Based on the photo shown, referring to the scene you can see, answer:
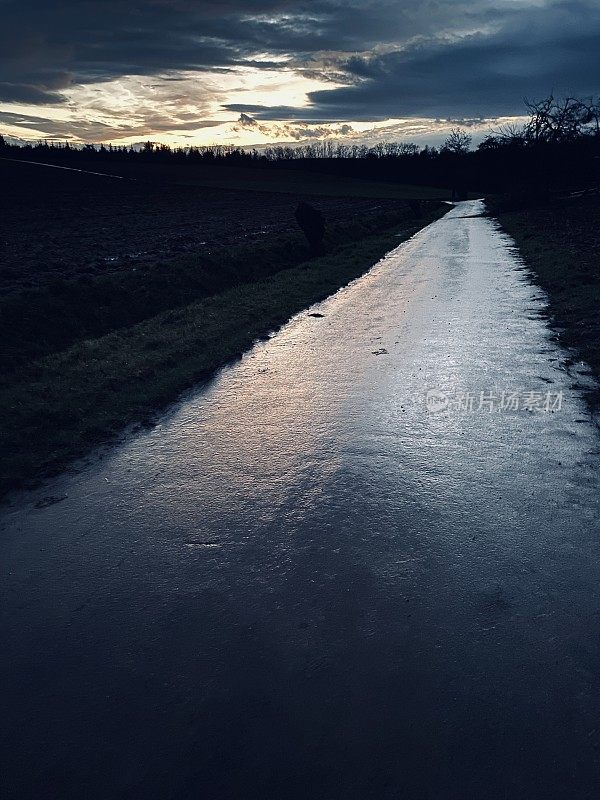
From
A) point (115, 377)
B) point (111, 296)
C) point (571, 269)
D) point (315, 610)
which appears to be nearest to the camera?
point (315, 610)

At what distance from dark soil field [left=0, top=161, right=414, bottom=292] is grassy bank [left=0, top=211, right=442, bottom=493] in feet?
19.1

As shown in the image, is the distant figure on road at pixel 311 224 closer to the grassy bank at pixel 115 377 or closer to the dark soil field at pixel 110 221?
the dark soil field at pixel 110 221

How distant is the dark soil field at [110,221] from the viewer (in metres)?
22.3

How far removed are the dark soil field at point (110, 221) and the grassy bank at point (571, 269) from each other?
40.1 feet

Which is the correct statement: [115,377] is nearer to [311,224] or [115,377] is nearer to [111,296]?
[111,296]

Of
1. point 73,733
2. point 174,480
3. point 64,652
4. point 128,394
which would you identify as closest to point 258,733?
point 73,733

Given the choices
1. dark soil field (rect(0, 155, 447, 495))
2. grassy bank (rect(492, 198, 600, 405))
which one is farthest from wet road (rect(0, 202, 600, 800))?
grassy bank (rect(492, 198, 600, 405))

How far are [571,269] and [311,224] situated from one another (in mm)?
12869

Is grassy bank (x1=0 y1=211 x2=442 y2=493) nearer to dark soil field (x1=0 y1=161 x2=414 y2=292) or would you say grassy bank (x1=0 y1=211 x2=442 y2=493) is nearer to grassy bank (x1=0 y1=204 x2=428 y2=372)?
grassy bank (x1=0 y1=204 x2=428 y2=372)

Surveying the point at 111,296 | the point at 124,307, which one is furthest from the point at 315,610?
the point at 111,296

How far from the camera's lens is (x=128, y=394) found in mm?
9359

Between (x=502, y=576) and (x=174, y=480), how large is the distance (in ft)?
10.8

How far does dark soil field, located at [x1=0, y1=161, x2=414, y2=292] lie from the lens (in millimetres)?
22297

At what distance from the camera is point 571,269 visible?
18547 millimetres
